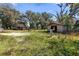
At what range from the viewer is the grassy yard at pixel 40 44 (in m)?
2.80

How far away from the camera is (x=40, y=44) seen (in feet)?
9.23

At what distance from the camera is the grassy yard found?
280 centimetres

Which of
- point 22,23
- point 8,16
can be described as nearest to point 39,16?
A: point 22,23

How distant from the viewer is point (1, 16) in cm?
282

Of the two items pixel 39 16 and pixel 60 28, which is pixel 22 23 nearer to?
pixel 39 16

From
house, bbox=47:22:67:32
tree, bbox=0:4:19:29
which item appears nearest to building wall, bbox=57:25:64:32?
house, bbox=47:22:67:32

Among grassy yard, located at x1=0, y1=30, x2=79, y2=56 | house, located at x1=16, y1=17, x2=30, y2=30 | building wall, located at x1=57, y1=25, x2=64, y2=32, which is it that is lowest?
grassy yard, located at x1=0, y1=30, x2=79, y2=56

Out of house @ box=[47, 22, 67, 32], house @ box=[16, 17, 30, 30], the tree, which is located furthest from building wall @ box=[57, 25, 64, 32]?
the tree

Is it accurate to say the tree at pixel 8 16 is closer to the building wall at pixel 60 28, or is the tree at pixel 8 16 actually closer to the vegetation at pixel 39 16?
the vegetation at pixel 39 16

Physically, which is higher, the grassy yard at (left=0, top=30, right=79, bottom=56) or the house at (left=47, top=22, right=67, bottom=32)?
the house at (left=47, top=22, right=67, bottom=32)

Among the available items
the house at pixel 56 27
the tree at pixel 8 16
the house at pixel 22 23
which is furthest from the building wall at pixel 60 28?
the tree at pixel 8 16

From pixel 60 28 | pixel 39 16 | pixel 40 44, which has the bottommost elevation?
pixel 40 44

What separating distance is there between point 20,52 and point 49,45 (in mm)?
260

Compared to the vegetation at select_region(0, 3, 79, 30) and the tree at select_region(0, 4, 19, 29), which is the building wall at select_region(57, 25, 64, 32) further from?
the tree at select_region(0, 4, 19, 29)
